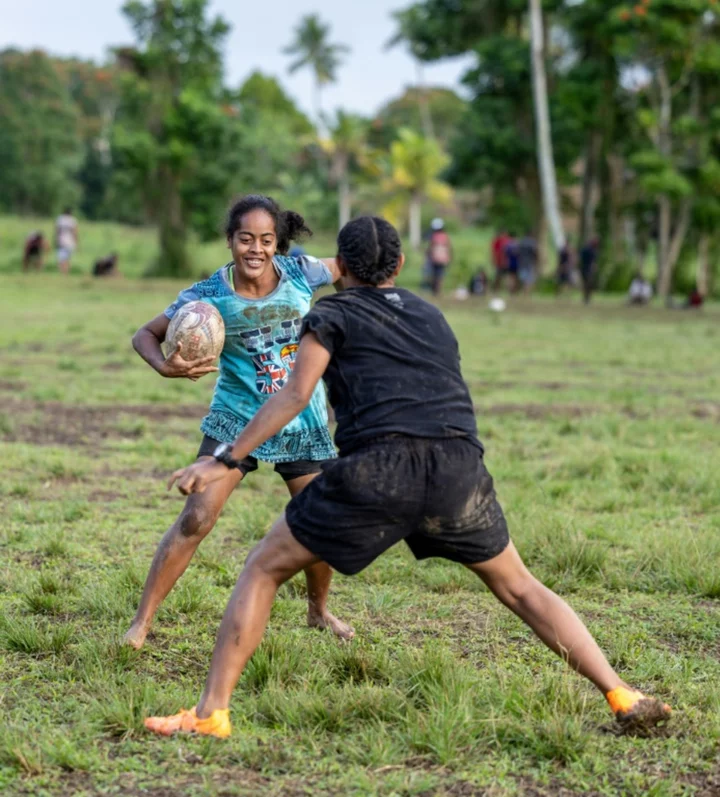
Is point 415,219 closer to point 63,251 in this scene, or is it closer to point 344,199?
point 344,199

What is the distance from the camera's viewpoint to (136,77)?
1567 inches

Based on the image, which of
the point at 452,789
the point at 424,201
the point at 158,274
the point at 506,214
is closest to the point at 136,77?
the point at 158,274

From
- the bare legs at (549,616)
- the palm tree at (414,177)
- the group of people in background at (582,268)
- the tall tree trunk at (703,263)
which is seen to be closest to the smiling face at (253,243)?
the bare legs at (549,616)

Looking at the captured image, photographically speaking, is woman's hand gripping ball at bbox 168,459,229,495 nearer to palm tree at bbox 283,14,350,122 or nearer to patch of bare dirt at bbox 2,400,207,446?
patch of bare dirt at bbox 2,400,207,446

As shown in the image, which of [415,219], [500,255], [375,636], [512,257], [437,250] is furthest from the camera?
[415,219]

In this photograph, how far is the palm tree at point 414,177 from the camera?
62.4 m

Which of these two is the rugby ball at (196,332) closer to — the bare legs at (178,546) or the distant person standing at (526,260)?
the bare legs at (178,546)

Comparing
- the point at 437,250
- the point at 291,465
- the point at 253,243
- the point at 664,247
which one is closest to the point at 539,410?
the point at 291,465

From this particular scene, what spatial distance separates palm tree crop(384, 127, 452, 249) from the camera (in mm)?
62406

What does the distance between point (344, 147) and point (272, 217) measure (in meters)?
64.8

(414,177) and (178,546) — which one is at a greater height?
(414,177)

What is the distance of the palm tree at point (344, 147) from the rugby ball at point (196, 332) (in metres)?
61.9

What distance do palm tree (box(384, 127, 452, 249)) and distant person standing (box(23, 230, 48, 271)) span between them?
87.9 feet

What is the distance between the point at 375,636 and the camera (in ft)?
17.1
